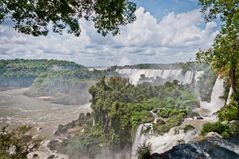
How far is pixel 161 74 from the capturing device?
67875mm

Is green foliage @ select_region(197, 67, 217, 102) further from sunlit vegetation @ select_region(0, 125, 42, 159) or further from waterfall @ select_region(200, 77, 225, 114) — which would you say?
sunlit vegetation @ select_region(0, 125, 42, 159)

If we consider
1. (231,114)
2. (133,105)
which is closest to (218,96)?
(133,105)

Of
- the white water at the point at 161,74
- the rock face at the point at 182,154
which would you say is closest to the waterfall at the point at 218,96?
the white water at the point at 161,74

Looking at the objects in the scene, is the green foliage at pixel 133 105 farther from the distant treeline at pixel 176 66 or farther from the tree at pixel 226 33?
the tree at pixel 226 33

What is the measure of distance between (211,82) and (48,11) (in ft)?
132

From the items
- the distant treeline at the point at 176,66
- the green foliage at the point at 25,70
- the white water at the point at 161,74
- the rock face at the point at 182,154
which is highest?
the distant treeline at the point at 176,66

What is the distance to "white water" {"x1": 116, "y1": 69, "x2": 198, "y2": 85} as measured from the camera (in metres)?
57.2

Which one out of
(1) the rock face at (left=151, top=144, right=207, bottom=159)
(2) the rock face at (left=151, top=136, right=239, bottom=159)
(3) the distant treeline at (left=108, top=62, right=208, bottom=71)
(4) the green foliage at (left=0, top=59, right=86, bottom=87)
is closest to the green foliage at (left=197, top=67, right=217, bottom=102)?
(3) the distant treeline at (left=108, top=62, right=208, bottom=71)

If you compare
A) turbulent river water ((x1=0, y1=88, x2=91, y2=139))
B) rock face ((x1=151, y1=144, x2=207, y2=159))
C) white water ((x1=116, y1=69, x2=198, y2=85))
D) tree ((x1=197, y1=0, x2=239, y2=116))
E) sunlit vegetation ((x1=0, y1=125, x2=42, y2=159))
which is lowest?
turbulent river water ((x1=0, y1=88, x2=91, y2=139))

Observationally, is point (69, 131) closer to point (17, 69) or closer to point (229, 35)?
point (229, 35)

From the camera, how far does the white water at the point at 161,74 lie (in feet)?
188

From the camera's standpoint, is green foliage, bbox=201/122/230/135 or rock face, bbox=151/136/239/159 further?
green foliage, bbox=201/122/230/135

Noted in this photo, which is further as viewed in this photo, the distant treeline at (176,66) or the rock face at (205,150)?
the distant treeline at (176,66)

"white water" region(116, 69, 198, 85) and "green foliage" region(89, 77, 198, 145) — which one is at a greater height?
"white water" region(116, 69, 198, 85)
